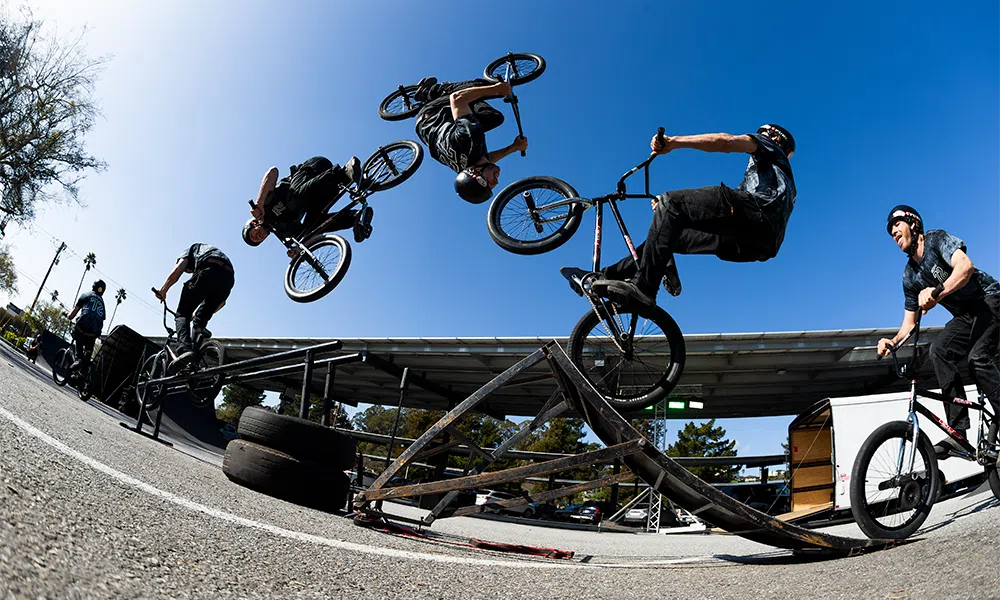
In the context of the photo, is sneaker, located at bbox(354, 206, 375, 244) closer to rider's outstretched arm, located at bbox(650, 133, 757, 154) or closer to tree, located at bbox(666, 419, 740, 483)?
rider's outstretched arm, located at bbox(650, 133, 757, 154)

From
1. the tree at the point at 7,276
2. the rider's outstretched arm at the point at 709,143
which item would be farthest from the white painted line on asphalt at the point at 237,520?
the tree at the point at 7,276

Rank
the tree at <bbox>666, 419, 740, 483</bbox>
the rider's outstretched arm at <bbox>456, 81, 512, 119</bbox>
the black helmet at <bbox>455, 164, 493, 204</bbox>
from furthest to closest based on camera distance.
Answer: the tree at <bbox>666, 419, 740, 483</bbox> < the rider's outstretched arm at <bbox>456, 81, 512, 119</bbox> < the black helmet at <bbox>455, 164, 493, 204</bbox>

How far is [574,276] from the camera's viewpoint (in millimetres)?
3961

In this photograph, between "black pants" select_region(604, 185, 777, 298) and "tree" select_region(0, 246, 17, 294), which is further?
"tree" select_region(0, 246, 17, 294)

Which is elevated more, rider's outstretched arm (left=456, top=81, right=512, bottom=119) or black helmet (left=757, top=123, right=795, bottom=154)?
rider's outstretched arm (left=456, top=81, right=512, bottom=119)

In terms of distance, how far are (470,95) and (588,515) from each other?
38.5ft

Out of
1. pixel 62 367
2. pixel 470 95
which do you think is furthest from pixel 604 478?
pixel 62 367

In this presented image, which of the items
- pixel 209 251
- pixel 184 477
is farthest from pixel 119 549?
pixel 209 251

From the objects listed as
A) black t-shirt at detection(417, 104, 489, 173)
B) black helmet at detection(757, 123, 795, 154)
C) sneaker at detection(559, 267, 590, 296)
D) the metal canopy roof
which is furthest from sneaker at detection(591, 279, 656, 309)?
the metal canopy roof

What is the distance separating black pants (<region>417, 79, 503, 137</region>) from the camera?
5.55m

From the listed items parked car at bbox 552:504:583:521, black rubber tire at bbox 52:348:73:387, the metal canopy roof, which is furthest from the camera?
parked car at bbox 552:504:583:521

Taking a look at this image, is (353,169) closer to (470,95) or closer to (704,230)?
(470,95)

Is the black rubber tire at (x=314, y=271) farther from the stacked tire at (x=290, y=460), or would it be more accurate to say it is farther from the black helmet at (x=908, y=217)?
the black helmet at (x=908, y=217)

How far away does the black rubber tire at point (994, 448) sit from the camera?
4.16 metres
